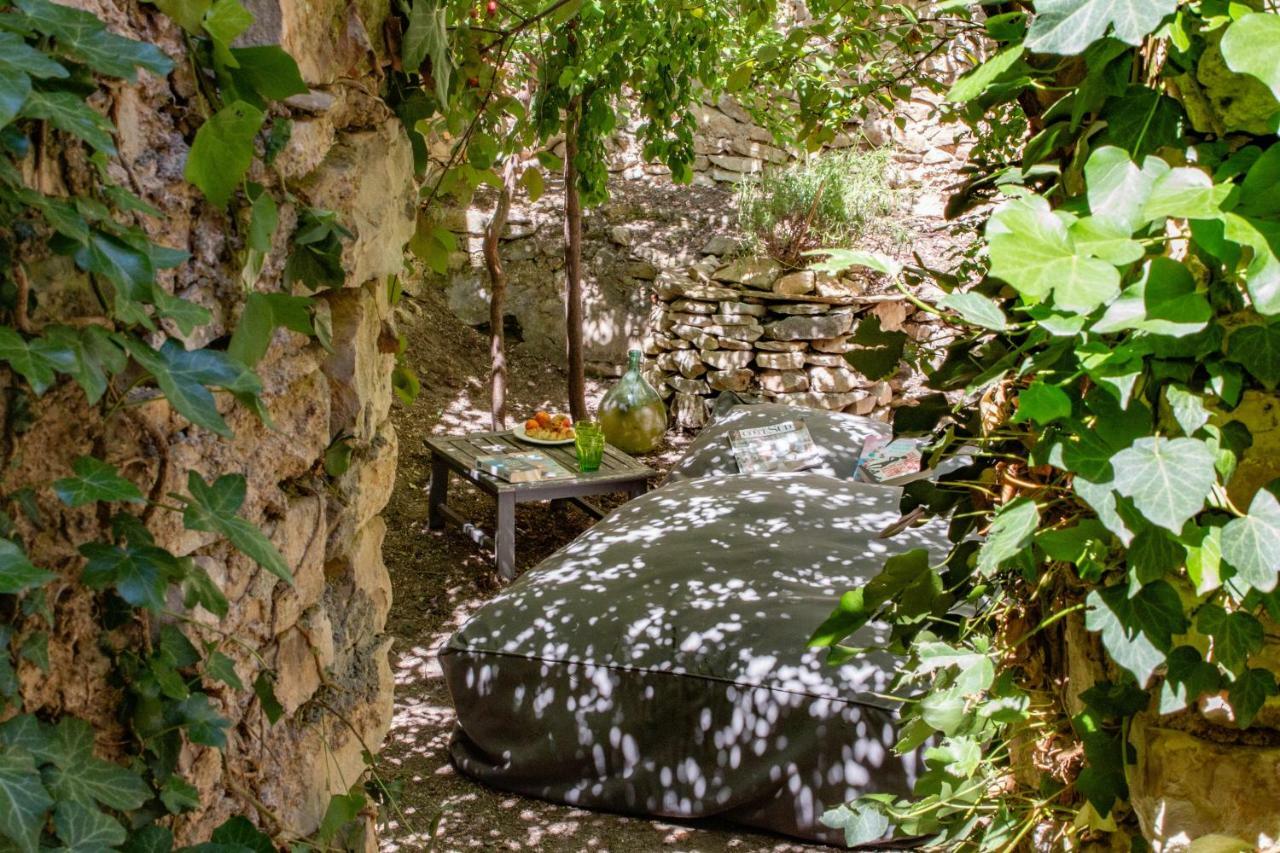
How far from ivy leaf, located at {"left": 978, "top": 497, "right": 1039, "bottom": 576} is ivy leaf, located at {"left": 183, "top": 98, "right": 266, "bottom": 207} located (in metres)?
0.60

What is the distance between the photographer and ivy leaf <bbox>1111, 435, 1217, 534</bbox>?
0.59m

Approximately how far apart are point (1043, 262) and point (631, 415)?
512 cm

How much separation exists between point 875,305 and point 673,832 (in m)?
3.96

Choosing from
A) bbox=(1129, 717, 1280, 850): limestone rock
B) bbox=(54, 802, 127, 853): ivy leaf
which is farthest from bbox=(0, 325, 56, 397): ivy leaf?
bbox=(1129, 717, 1280, 850): limestone rock

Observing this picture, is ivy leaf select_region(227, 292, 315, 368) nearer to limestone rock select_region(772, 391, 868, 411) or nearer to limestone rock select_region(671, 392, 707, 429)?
limestone rock select_region(772, 391, 868, 411)

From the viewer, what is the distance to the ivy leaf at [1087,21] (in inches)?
23.7

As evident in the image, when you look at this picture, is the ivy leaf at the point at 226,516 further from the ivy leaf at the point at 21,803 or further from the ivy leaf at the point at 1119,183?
the ivy leaf at the point at 1119,183

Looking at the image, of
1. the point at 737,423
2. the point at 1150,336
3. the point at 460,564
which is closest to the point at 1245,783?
the point at 1150,336

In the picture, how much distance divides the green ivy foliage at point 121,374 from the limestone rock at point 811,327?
527cm

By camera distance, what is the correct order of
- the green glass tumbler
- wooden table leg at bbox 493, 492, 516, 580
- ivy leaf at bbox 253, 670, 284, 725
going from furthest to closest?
the green glass tumbler < wooden table leg at bbox 493, 492, 516, 580 < ivy leaf at bbox 253, 670, 284, 725

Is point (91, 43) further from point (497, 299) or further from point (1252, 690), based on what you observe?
point (497, 299)

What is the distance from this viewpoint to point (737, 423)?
4547 millimetres

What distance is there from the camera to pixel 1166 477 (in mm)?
602

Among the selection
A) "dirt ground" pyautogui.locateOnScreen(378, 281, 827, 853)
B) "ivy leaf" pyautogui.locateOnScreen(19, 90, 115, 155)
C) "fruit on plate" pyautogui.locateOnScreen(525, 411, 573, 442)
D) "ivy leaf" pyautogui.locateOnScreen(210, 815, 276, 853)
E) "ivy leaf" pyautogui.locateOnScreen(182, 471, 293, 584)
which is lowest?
"dirt ground" pyautogui.locateOnScreen(378, 281, 827, 853)
